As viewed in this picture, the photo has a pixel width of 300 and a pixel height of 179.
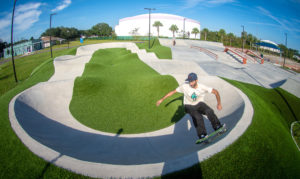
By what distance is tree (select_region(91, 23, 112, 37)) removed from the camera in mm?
128200

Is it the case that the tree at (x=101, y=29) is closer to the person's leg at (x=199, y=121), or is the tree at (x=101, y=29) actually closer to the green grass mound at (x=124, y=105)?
the green grass mound at (x=124, y=105)

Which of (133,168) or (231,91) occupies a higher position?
(231,91)

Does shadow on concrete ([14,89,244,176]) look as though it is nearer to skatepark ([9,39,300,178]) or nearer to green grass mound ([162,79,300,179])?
skatepark ([9,39,300,178])

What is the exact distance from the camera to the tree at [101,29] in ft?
421

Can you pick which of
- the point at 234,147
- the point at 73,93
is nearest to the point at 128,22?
the point at 73,93

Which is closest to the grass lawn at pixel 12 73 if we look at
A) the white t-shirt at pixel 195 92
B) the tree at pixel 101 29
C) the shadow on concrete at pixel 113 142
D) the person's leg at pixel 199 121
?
the shadow on concrete at pixel 113 142

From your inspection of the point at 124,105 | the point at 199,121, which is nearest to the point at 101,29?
the point at 124,105

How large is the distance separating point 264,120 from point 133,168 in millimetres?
5204

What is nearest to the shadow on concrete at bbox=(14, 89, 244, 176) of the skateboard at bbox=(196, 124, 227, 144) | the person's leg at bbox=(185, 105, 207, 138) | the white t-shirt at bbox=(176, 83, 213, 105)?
the skateboard at bbox=(196, 124, 227, 144)

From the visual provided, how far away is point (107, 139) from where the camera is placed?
284 inches

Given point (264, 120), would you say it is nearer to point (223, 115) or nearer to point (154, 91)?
point (223, 115)

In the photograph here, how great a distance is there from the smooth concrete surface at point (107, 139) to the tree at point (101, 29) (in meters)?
130

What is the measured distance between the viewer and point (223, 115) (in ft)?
25.9

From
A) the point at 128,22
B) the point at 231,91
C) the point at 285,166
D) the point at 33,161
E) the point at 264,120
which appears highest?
the point at 128,22
